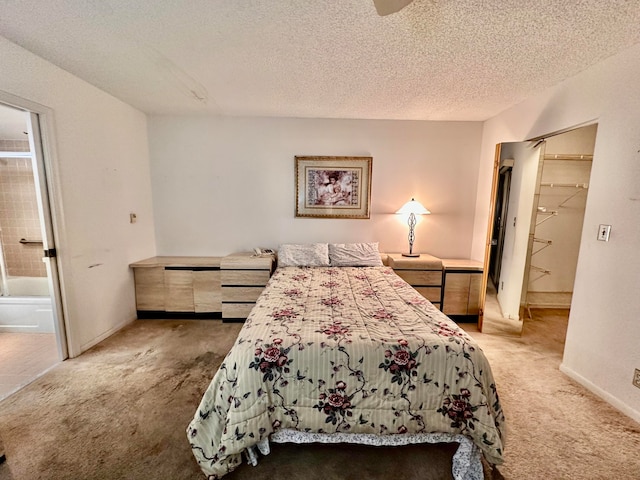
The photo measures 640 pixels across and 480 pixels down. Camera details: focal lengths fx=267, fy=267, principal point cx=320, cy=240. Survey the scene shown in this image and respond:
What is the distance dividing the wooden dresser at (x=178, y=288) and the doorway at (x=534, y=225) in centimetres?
316

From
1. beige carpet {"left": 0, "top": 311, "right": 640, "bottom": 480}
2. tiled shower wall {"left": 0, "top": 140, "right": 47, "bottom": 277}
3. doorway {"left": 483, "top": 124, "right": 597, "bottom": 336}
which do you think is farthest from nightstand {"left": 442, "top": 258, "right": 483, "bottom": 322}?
tiled shower wall {"left": 0, "top": 140, "right": 47, "bottom": 277}

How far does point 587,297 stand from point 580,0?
199 centimetres

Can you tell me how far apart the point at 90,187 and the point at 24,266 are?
6.33 feet

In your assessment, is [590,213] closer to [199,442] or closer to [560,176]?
[560,176]

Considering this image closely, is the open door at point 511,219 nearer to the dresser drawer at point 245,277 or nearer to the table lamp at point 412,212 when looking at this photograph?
the table lamp at point 412,212

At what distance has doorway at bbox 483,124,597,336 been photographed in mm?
2707

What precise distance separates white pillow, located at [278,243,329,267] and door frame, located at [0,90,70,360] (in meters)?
1.98

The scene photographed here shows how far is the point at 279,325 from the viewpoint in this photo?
163 cm

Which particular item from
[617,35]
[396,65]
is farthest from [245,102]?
[617,35]

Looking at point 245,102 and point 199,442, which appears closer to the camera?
point 199,442

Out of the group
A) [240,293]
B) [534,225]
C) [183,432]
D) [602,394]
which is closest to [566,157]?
[534,225]

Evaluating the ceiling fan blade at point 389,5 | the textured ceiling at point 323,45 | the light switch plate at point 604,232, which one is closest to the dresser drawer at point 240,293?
the textured ceiling at point 323,45

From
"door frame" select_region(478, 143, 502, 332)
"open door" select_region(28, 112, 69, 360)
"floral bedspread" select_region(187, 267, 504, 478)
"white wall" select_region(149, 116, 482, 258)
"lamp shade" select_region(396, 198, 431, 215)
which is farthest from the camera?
"white wall" select_region(149, 116, 482, 258)

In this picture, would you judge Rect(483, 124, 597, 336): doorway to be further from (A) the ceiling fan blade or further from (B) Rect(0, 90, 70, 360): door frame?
(B) Rect(0, 90, 70, 360): door frame
